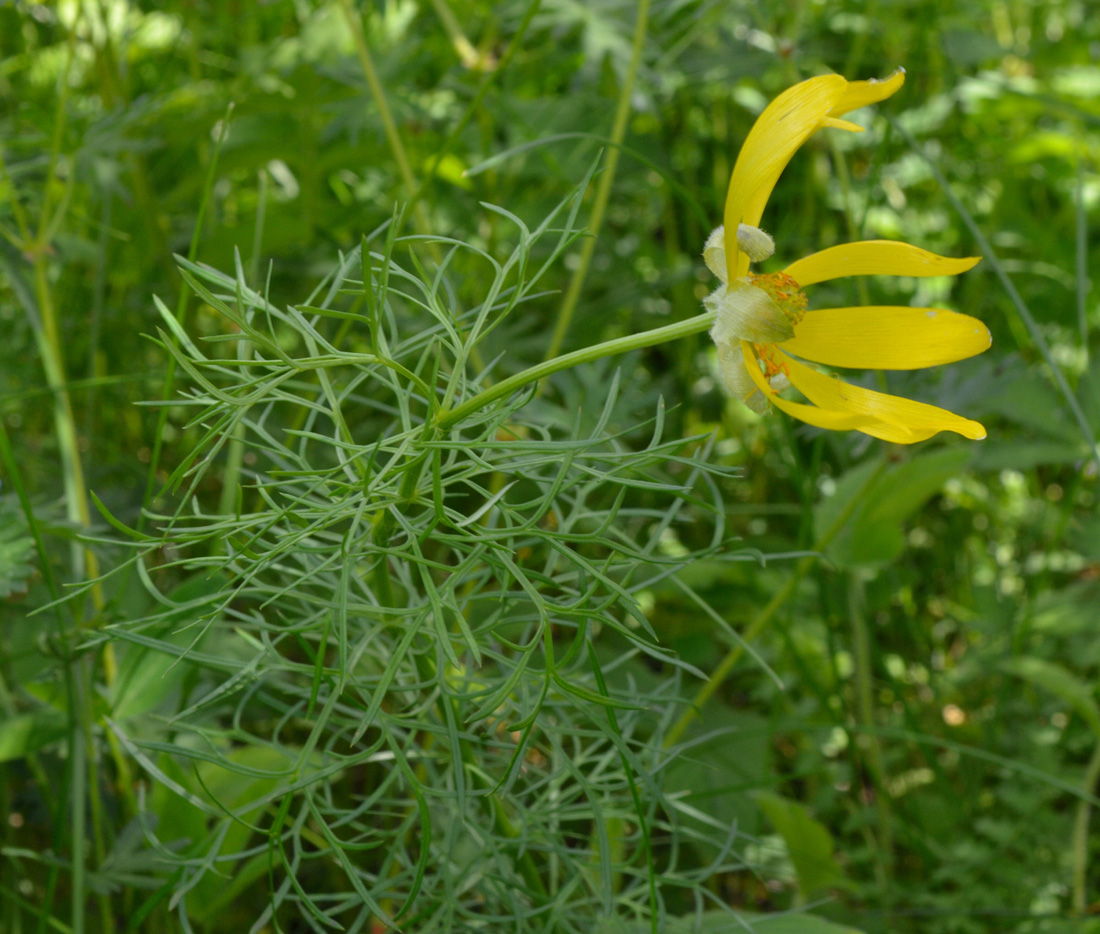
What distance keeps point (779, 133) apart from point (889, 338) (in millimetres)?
125

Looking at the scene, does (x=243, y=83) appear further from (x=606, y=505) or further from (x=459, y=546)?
(x=459, y=546)

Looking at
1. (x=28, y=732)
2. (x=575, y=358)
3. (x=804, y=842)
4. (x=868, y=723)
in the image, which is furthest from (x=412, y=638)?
(x=868, y=723)

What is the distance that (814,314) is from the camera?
1.85 feet

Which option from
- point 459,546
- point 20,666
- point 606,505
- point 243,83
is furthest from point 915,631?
point 243,83

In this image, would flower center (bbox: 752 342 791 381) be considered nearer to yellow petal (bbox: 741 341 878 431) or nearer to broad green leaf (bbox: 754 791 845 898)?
yellow petal (bbox: 741 341 878 431)

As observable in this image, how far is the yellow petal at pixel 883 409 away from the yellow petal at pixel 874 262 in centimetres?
5

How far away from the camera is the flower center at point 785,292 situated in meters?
0.55

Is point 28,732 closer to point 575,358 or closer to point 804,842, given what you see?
point 575,358

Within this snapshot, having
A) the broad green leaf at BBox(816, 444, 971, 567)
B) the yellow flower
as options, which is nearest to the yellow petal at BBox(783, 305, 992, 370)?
the yellow flower

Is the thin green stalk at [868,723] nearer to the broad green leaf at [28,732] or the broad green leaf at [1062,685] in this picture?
the broad green leaf at [1062,685]

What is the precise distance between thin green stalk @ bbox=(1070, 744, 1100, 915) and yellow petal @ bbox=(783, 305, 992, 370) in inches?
27.4

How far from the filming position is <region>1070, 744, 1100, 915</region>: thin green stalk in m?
1.04

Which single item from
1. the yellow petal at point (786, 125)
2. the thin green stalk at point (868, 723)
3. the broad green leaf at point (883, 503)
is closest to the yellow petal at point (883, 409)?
the yellow petal at point (786, 125)

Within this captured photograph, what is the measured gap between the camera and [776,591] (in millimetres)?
1207
